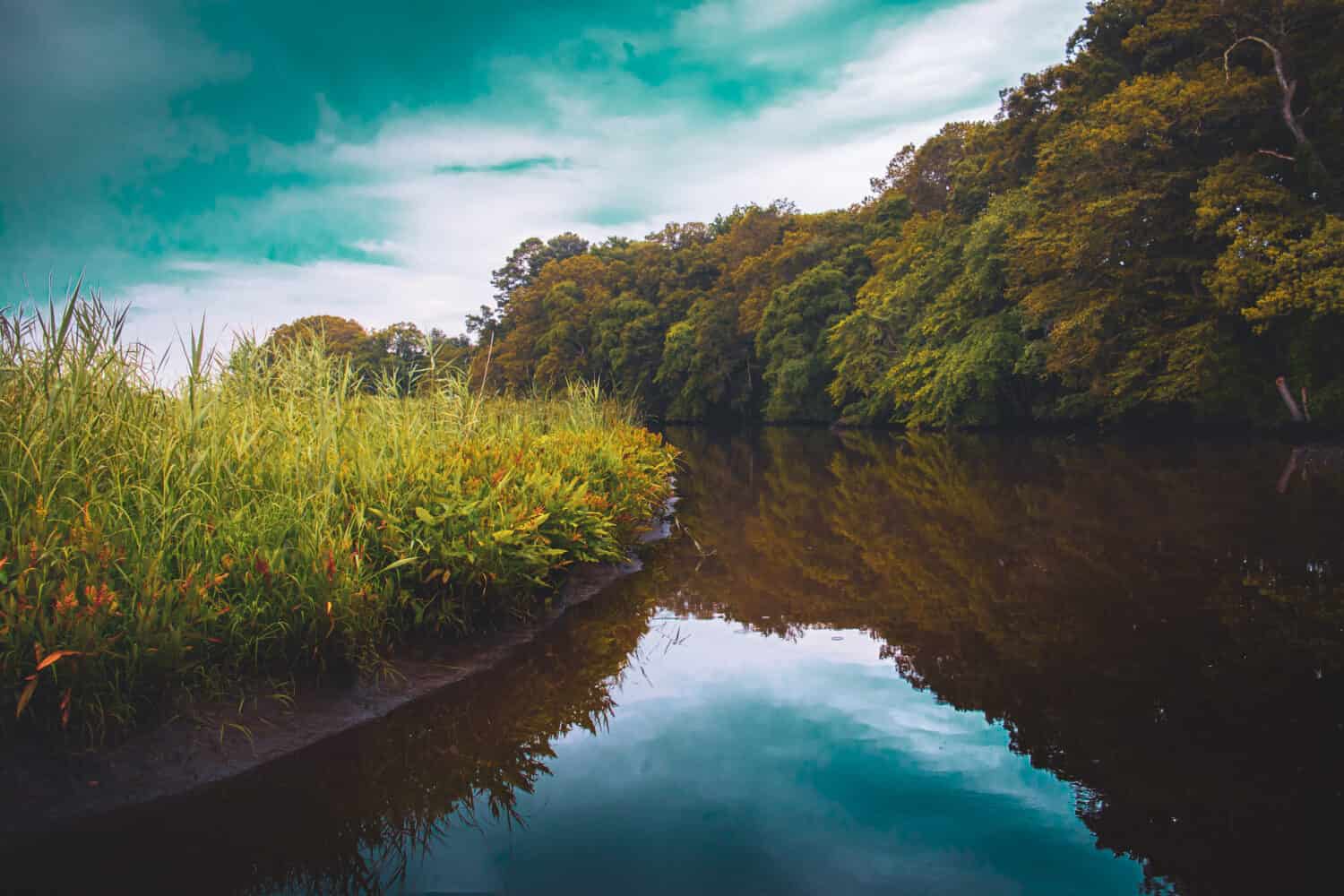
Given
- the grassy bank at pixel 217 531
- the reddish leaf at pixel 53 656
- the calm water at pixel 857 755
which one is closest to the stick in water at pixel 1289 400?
the calm water at pixel 857 755

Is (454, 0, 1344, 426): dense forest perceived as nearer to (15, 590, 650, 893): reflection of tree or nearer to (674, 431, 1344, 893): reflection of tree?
(674, 431, 1344, 893): reflection of tree

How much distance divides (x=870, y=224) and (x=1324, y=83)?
21.1 metres

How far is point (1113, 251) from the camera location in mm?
17609

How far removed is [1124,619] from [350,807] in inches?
167

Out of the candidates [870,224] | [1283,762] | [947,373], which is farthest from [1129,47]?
[1283,762]

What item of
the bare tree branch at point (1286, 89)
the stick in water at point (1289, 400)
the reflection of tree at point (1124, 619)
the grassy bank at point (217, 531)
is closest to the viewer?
the reflection of tree at point (1124, 619)

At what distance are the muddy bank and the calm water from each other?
123 mm

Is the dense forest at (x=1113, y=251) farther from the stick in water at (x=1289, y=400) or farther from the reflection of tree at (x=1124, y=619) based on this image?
the reflection of tree at (x=1124, y=619)

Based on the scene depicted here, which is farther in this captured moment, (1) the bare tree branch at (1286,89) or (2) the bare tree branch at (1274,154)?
(1) the bare tree branch at (1286,89)

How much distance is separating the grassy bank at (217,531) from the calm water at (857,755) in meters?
0.48

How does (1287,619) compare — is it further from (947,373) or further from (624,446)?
(947,373)

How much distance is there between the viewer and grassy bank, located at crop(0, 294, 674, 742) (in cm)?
259

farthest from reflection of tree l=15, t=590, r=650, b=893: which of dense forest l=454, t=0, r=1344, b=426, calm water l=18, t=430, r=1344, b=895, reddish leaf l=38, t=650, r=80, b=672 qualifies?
dense forest l=454, t=0, r=1344, b=426

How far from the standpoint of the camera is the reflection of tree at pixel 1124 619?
95.3 inches
